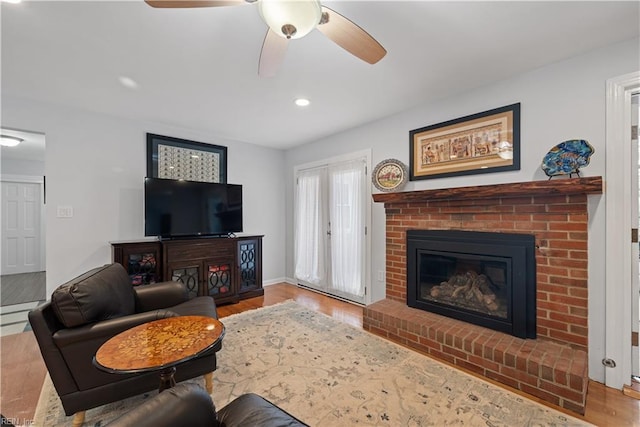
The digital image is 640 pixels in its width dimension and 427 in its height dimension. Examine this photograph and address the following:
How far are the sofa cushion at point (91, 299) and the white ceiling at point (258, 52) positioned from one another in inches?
61.7

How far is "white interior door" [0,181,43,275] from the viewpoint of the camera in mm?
5449

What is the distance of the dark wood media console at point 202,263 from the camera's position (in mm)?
3100

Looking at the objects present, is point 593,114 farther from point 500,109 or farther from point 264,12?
point 264,12

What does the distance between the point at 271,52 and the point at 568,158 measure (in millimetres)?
2170

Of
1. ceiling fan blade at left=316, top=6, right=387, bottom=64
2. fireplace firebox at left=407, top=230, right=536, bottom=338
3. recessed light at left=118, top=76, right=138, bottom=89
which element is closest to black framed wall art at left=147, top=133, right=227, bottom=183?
recessed light at left=118, top=76, right=138, bottom=89

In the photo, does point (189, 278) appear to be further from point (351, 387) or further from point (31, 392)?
point (351, 387)

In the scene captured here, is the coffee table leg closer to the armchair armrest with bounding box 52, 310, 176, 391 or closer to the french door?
the armchair armrest with bounding box 52, 310, 176, 391

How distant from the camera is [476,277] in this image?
255 cm

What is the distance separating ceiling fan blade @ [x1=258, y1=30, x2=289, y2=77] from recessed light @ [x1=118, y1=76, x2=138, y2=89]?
1.40m

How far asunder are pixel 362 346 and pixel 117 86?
10.6 feet

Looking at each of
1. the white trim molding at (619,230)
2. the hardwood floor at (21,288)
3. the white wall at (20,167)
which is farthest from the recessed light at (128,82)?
the white wall at (20,167)

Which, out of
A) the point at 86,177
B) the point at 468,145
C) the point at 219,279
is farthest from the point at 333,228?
the point at 86,177

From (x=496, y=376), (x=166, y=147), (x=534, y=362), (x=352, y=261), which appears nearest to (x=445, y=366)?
(x=496, y=376)

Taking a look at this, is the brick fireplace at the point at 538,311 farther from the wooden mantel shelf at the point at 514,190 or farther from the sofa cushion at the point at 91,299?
the sofa cushion at the point at 91,299
